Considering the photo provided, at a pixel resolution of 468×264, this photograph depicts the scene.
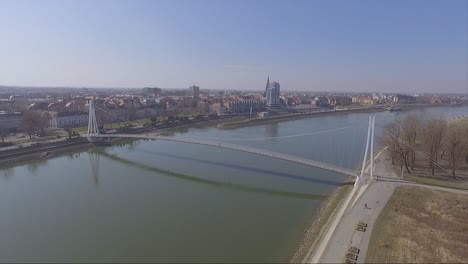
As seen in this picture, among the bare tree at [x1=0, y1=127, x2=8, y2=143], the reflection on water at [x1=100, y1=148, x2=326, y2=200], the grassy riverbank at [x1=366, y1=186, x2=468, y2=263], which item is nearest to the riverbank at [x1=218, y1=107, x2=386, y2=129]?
the reflection on water at [x1=100, y1=148, x2=326, y2=200]

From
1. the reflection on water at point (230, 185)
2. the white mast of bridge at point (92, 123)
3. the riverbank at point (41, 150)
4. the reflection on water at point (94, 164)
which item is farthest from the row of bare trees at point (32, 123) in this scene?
the reflection on water at point (230, 185)

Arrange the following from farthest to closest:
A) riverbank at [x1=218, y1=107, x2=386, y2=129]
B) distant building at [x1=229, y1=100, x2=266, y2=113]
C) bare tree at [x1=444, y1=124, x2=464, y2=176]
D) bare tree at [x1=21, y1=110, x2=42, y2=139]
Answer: distant building at [x1=229, y1=100, x2=266, y2=113], riverbank at [x1=218, y1=107, x2=386, y2=129], bare tree at [x1=21, y1=110, x2=42, y2=139], bare tree at [x1=444, y1=124, x2=464, y2=176]

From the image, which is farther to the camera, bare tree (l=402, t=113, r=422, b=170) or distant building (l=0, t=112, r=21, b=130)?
distant building (l=0, t=112, r=21, b=130)

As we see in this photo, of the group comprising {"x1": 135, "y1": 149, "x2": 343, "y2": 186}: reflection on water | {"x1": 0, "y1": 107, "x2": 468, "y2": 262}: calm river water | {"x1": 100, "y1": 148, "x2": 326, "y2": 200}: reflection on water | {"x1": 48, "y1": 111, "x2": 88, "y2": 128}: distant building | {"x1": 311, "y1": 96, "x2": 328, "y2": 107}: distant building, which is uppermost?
{"x1": 311, "y1": 96, "x2": 328, "y2": 107}: distant building

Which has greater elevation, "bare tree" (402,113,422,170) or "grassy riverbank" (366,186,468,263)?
"bare tree" (402,113,422,170)

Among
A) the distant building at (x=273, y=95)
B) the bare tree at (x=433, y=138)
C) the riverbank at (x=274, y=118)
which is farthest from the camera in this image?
the distant building at (x=273, y=95)

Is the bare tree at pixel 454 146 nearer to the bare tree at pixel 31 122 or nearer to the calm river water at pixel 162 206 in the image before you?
the calm river water at pixel 162 206

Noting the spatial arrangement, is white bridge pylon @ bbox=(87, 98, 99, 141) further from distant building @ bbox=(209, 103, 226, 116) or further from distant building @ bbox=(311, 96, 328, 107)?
distant building @ bbox=(311, 96, 328, 107)
